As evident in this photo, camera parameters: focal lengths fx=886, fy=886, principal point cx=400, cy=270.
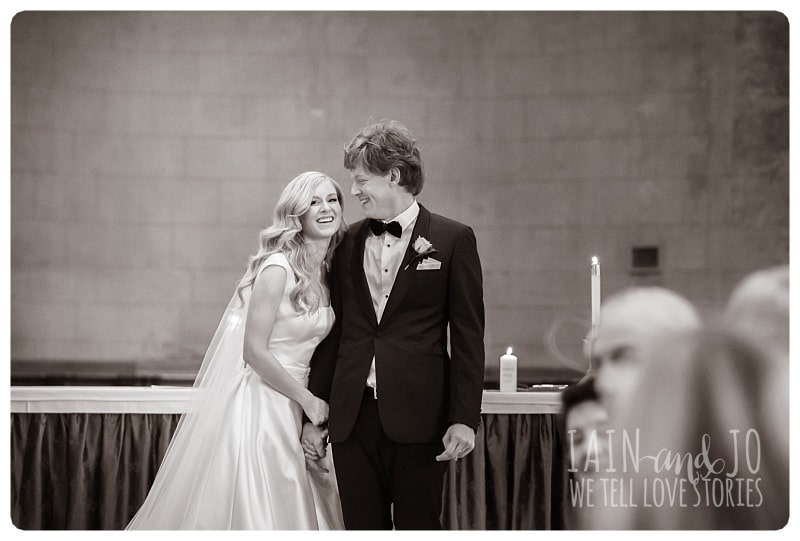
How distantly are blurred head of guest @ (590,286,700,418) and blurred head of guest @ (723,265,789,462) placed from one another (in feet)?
0.54

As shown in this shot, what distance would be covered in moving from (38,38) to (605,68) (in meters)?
2.21

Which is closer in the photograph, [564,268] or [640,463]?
[640,463]

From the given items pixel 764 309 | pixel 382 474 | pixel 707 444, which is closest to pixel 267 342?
pixel 382 474

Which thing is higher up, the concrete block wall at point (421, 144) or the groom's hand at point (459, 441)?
the concrete block wall at point (421, 144)

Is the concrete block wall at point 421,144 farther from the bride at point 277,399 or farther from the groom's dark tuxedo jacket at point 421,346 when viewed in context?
the groom's dark tuxedo jacket at point 421,346

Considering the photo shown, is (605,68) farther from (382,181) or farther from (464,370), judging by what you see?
(464,370)

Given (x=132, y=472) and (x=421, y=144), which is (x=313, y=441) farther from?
(x=421, y=144)

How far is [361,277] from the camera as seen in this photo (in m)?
2.82

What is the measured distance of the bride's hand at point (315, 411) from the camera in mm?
2857

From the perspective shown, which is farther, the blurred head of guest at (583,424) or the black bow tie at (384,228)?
the blurred head of guest at (583,424)

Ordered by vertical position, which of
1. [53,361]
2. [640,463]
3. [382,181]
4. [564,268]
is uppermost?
[382,181]

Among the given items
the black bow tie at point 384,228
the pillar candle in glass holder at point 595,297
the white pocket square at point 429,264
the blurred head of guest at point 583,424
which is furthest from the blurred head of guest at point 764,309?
the black bow tie at point 384,228
